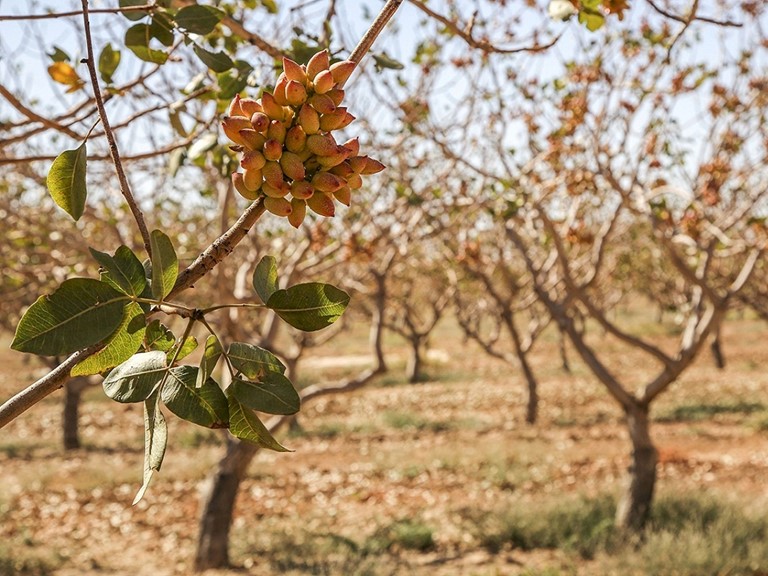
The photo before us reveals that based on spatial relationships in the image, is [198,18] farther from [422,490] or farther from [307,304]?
[422,490]

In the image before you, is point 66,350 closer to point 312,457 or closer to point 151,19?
point 151,19

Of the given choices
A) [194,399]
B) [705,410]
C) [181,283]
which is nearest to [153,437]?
[194,399]

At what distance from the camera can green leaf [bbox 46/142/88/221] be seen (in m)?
0.90

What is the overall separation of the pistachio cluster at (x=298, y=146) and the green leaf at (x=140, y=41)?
81 cm

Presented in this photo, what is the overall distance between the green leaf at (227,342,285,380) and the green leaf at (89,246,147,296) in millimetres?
125

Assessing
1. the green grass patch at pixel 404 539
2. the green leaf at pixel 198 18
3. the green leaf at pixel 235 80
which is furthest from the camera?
the green grass patch at pixel 404 539

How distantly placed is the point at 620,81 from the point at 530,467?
5.22m

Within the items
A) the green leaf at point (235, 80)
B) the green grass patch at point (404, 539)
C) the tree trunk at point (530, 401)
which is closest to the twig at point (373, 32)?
the green leaf at point (235, 80)

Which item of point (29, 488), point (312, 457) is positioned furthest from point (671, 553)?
point (29, 488)

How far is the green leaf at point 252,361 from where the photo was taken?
79cm

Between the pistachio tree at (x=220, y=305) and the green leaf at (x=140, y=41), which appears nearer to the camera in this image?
the pistachio tree at (x=220, y=305)

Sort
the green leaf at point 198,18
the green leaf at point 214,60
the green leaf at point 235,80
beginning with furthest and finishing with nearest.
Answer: the green leaf at point 235,80
the green leaf at point 214,60
the green leaf at point 198,18

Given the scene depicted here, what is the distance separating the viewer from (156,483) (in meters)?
9.45

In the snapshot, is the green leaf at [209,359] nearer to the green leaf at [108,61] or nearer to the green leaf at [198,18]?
the green leaf at [198,18]
